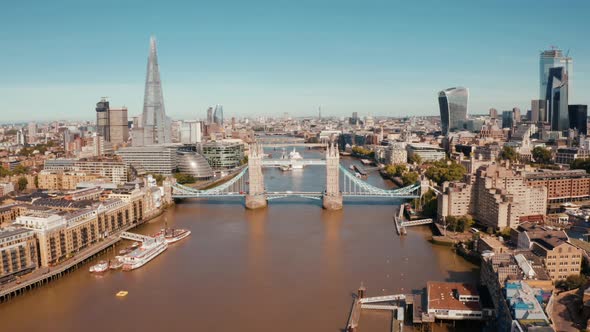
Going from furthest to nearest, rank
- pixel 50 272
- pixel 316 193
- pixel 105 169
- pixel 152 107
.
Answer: pixel 152 107 → pixel 105 169 → pixel 316 193 → pixel 50 272

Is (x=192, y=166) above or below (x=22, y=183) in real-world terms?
above

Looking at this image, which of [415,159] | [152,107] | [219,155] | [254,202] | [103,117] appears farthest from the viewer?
[103,117]

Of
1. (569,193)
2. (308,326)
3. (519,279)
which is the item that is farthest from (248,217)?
(569,193)

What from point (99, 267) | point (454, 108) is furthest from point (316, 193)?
point (454, 108)

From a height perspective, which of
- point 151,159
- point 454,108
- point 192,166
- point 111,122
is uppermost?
point 454,108

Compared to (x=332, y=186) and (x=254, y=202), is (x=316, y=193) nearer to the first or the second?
(x=332, y=186)

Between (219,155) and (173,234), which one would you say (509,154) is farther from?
(173,234)

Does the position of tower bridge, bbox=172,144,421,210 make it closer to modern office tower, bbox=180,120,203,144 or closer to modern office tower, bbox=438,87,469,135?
modern office tower, bbox=180,120,203,144

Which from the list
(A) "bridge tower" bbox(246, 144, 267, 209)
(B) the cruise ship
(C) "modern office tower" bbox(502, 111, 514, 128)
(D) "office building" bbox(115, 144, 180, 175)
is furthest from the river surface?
(C) "modern office tower" bbox(502, 111, 514, 128)

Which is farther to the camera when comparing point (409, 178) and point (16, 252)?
point (409, 178)
